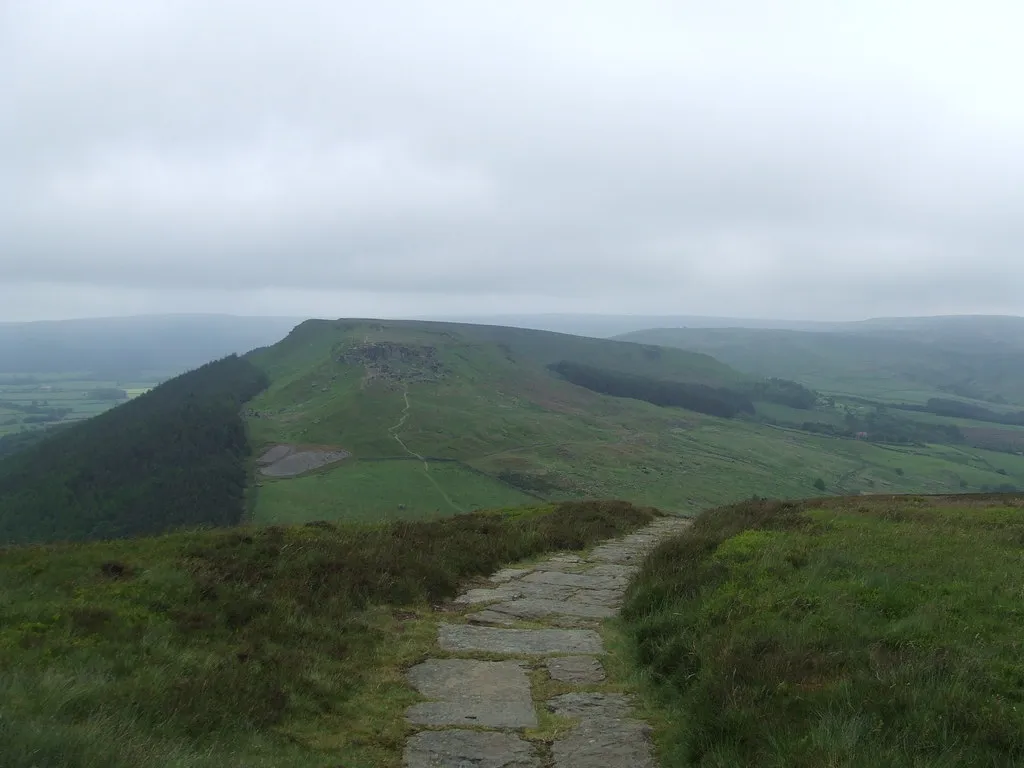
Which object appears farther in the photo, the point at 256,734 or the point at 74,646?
the point at 74,646

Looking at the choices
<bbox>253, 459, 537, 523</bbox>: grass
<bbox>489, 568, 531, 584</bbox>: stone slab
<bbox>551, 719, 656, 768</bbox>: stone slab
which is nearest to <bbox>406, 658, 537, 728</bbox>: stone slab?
<bbox>551, 719, 656, 768</bbox>: stone slab

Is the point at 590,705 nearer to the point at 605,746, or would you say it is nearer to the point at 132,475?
the point at 605,746

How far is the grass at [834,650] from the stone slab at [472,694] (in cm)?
157

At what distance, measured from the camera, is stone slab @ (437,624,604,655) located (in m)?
10.0

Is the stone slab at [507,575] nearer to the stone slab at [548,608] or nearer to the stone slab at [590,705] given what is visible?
the stone slab at [548,608]

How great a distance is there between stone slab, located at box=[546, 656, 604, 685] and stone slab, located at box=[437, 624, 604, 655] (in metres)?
0.36

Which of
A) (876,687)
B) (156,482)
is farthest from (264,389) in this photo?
(876,687)

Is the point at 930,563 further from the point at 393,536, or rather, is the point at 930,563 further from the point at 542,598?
the point at 393,536

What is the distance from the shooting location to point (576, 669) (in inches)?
363

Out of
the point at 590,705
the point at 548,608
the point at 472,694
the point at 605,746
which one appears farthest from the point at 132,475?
the point at 605,746

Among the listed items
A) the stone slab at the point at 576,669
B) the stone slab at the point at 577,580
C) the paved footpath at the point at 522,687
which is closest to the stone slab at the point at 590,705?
the paved footpath at the point at 522,687

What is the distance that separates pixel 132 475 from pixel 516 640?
10969 cm

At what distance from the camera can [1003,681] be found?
21.4 ft

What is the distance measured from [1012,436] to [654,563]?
665ft
